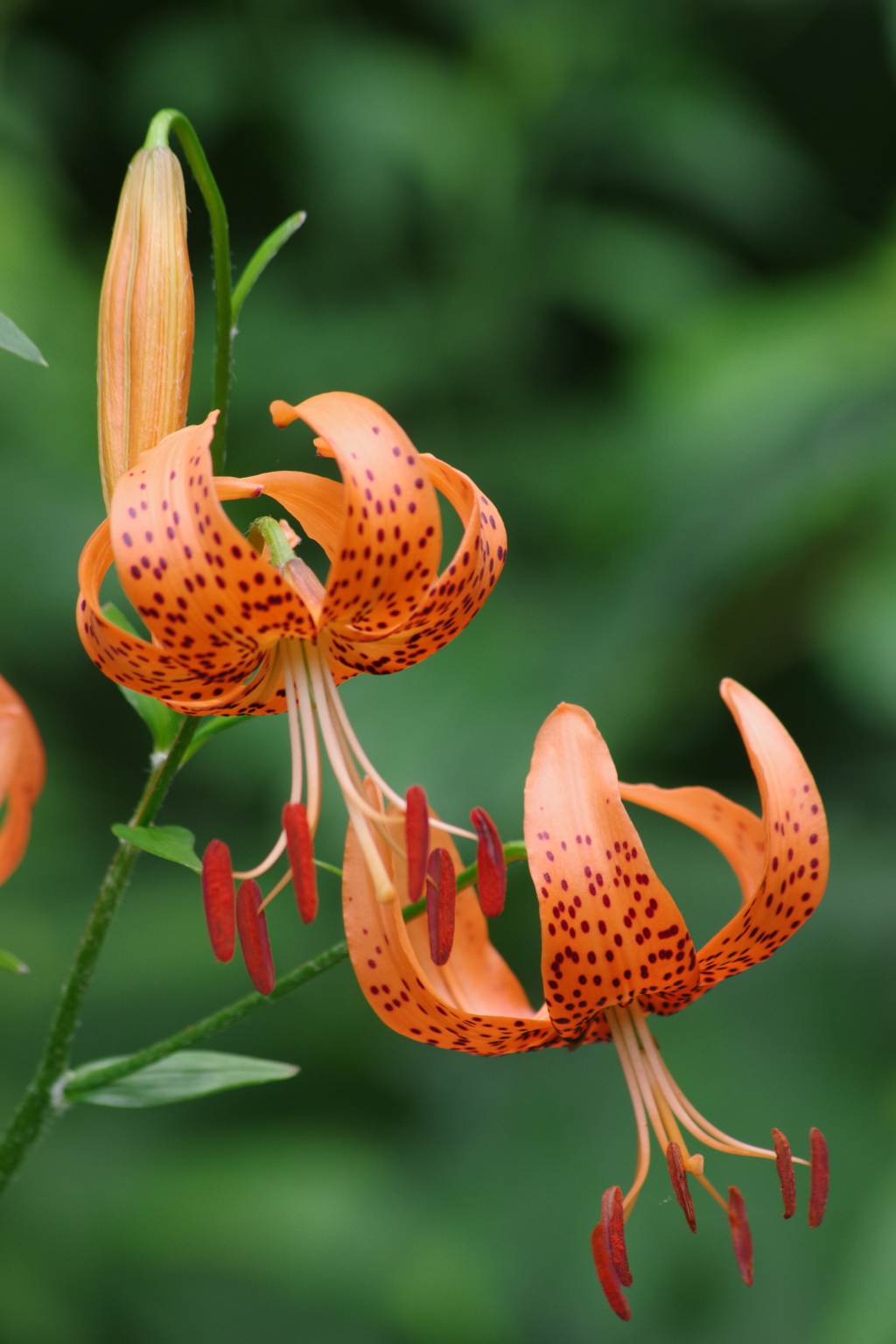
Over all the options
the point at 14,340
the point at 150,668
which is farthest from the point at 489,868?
the point at 14,340

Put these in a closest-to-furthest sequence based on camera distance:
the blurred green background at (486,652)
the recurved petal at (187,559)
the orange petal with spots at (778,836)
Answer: the recurved petal at (187,559)
the orange petal with spots at (778,836)
the blurred green background at (486,652)

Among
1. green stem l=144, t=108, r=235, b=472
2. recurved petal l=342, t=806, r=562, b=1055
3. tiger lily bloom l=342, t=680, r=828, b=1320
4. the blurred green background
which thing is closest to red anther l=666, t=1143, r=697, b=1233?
tiger lily bloom l=342, t=680, r=828, b=1320

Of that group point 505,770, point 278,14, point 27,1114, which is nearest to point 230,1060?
point 27,1114

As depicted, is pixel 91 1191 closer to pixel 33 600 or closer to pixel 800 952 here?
pixel 33 600

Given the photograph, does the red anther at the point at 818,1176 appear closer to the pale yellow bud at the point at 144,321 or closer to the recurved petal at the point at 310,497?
the recurved petal at the point at 310,497

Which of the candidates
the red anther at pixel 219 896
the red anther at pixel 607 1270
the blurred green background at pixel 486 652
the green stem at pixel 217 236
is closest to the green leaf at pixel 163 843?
the red anther at pixel 219 896

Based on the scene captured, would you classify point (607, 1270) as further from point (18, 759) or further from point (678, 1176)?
point (18, 759)
